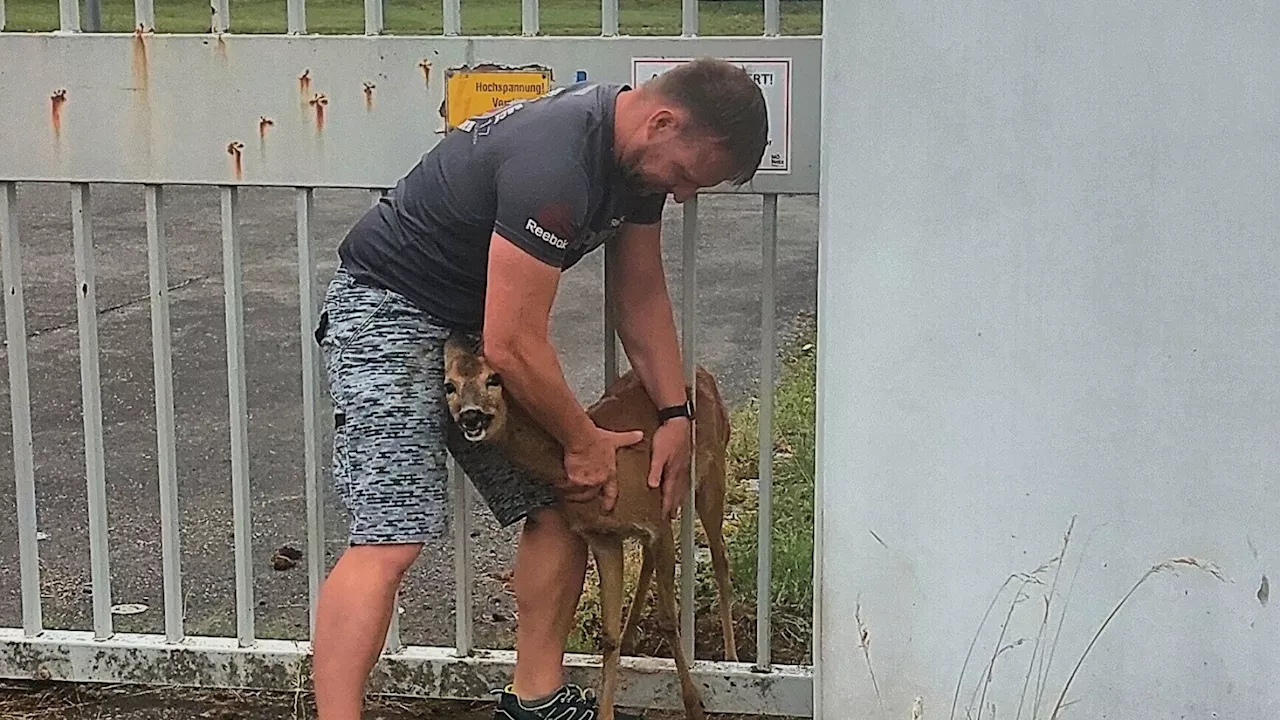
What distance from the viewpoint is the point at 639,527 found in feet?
10.9

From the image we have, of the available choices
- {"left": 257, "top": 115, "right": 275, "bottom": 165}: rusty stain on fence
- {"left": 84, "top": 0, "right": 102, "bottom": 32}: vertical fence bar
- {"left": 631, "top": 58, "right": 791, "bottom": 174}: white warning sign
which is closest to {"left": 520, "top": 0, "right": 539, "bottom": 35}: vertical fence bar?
{"left": 631, "top": 58, "right": 791, "bottom": 174}: white warning sign

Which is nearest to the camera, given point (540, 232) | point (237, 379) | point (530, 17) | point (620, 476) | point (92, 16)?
point (540, 232)

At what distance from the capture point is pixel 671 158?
301 centimetres

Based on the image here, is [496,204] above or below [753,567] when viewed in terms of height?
above

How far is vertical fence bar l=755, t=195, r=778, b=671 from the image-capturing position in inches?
136

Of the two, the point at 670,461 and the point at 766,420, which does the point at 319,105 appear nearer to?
the point at 670,461

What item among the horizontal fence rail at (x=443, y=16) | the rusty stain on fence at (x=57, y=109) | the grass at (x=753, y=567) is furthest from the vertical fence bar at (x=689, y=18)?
the grass at (x=753, y=567)

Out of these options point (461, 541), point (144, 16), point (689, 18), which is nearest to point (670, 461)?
point (461, 541)

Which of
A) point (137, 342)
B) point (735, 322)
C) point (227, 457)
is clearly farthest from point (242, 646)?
point (735, 322)

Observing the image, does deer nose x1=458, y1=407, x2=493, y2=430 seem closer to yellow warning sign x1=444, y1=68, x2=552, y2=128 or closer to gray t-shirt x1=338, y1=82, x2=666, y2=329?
gray t-shirt x1=338, y1=82, x2=666, y2=329

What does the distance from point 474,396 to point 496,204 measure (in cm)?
38

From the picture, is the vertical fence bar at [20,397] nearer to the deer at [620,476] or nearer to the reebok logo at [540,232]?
the deer at [620,476]

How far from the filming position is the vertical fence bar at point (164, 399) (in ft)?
11.8

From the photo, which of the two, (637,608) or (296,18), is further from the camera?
(637,608)
